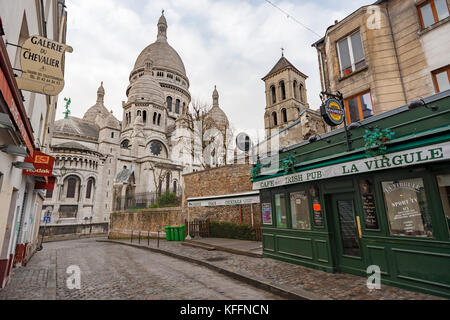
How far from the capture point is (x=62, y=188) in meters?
38.3

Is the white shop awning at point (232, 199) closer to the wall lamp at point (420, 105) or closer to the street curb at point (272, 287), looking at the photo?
the street curb at point (272, 287)

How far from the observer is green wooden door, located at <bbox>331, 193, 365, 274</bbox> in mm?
6422

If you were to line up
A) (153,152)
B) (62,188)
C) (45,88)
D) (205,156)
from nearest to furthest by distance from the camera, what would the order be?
(45,88) → (205,156) → (62,188) → (153,152)

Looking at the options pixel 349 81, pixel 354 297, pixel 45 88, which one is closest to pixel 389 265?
pixel 354 297

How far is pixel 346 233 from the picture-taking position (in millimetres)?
6820

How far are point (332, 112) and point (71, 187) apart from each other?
4404 cm

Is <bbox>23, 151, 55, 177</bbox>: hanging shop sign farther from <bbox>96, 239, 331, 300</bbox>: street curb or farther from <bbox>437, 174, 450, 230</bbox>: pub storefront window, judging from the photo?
<bbox>437, 174, 450, 230</bbox>: pub storefront window

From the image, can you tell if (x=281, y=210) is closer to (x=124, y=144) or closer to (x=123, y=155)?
(x=123, y=155)

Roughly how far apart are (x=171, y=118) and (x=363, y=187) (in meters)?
60.7

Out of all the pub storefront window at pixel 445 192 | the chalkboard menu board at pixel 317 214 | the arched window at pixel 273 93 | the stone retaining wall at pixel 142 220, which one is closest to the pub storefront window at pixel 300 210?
the chalkboard menu board at pixel 317 214

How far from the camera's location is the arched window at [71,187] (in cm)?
3912

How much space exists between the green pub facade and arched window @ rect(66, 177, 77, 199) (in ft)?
135

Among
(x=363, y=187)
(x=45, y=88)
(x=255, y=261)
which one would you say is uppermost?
(x=45, y=88)

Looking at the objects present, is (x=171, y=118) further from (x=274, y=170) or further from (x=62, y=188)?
(x=274, y=170)
